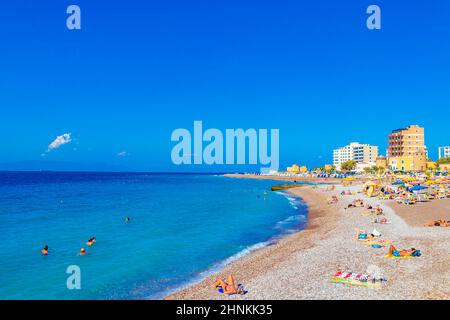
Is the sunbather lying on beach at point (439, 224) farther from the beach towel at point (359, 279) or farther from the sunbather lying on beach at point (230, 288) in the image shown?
the sunbather lying on beach at point (230, 288)

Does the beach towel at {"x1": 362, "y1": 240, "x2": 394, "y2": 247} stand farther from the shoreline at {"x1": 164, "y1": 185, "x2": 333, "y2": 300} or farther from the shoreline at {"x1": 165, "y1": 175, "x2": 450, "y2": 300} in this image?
the shoreline at {"x1": 164, "y1": 185, "x2": 333, "y2": 300}

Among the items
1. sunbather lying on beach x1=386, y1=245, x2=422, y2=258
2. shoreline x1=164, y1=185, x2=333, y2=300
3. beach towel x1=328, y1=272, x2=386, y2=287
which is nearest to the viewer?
beach towel x1=328, y1=272, x2=386, y2=287

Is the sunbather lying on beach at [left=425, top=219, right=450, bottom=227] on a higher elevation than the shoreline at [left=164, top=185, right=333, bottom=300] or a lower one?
higher

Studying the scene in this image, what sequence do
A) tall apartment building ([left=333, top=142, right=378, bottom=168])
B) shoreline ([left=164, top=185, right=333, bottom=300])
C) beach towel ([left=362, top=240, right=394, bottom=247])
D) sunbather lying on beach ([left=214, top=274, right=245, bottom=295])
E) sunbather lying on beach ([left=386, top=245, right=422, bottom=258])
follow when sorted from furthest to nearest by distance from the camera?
1. tall apartment building ([left=333, top=142, right=378, bottom=168])
2. beach towel ([left=362, top=240, right=394, bottom=247])
3. sunbather lying on beach ([left=386, top=245, right=422, bottom=258])
4. shoreline ([left=164, top=185, right=333, bottom=300])
5. sunbather lying on beach ([left=214, top=274, right=245, bottom=295])

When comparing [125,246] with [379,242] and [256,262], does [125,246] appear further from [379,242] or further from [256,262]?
[379,242]

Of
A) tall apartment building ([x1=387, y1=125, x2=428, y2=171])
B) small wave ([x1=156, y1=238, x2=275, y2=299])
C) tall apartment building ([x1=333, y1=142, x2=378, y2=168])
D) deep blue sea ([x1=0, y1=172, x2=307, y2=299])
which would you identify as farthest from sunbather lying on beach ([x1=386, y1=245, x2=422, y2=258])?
tall apartment building ([x1=333, y1=142, x2=378, y2=168])

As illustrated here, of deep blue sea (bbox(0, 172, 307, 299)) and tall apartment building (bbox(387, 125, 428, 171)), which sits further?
tall apartment building (bbox(387, 125, 428, 171))

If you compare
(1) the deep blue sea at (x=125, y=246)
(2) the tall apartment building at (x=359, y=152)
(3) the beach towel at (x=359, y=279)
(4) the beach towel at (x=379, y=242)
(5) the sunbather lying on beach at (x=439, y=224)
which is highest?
(2) the tall apartment building at (x=359, y=152)

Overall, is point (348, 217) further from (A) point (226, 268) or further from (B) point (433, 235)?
(A) point (226, 268)

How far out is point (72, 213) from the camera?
42.6 m

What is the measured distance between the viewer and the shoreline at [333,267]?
12555 millimetres

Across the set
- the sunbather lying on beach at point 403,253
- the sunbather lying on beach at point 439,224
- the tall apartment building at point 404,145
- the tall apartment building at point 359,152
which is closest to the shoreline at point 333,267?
the sunbather lying on beach at point 403,253

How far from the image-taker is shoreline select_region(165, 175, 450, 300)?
12555 mm
